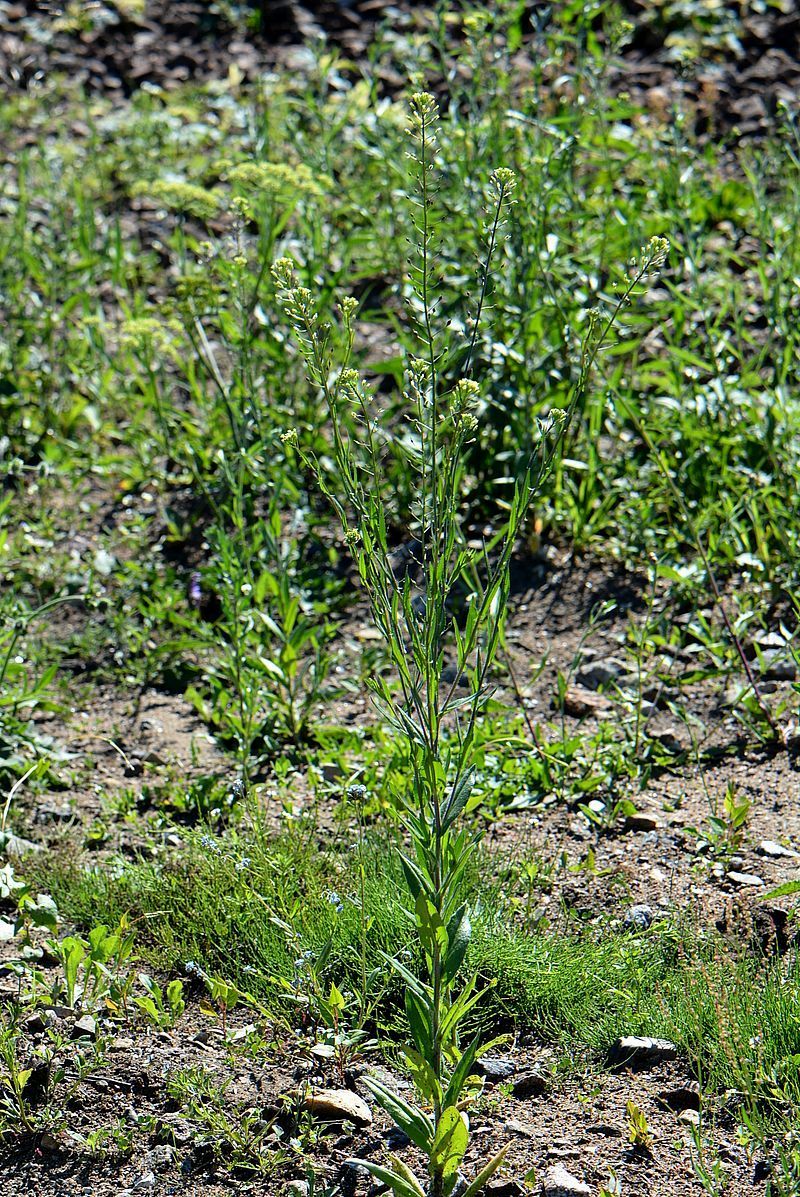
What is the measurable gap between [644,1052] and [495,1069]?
301 mm

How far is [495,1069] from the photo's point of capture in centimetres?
259

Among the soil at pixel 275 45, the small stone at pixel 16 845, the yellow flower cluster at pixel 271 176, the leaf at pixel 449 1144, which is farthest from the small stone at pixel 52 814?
the soil at pixel 275 45

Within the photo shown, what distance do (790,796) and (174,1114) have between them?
166 cm

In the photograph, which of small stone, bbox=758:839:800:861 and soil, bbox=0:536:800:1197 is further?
small stone, bbox=758:839:800:861

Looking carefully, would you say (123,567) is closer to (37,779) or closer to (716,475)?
(37,779)

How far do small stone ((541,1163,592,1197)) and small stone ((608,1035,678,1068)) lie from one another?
29cm

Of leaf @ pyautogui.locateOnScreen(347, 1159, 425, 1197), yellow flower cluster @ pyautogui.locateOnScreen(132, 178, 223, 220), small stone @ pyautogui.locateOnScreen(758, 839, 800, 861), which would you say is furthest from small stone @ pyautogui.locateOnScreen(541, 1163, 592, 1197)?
yellow flower cluster @ pyautogui.locateOnScreen(132, 178, 223, 220)

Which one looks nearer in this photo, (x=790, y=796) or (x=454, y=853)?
(x=454, y=853)

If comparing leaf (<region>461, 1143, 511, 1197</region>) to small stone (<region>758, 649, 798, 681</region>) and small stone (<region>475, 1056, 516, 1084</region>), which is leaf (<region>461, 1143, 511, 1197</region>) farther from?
small stone (<region>758, 649, 798, 681</region>)

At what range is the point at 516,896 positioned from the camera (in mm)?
3008

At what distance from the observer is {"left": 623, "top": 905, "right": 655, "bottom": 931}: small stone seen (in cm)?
288

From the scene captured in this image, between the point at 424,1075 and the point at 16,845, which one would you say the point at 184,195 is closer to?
the point at 16,845

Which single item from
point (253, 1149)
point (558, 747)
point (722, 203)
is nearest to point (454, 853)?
point (253, 1149)

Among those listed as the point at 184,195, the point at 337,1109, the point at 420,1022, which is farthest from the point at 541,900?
the point at 184,195
